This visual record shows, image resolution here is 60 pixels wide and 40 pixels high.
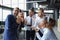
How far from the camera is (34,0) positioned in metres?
3.23

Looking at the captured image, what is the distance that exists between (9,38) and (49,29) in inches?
25.2

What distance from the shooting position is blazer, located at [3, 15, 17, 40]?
217cm

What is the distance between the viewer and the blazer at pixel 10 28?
2168mm

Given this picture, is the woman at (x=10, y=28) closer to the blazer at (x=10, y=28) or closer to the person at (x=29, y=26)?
the blazer at (x=10, y=28)

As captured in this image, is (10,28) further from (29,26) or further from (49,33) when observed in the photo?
(29,26)

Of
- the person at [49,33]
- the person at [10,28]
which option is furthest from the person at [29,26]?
the person at [49,33]

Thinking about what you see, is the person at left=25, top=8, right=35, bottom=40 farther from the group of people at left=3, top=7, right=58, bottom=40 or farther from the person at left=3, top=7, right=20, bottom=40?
the person at left=3, top=7, right=20, bottom=40

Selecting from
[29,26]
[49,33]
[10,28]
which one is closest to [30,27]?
[29,26]

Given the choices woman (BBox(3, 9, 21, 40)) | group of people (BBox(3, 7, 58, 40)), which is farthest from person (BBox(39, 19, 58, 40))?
woman (BBox(3, 9, 21, 40))

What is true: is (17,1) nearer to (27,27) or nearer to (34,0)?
(34,0)

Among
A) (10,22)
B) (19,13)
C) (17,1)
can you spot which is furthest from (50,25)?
(17,1)

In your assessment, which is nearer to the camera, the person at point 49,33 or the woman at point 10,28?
the person at point 49,33

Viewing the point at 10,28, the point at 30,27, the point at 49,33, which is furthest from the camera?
the point at 30,27

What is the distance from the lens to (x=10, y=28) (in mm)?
2188
